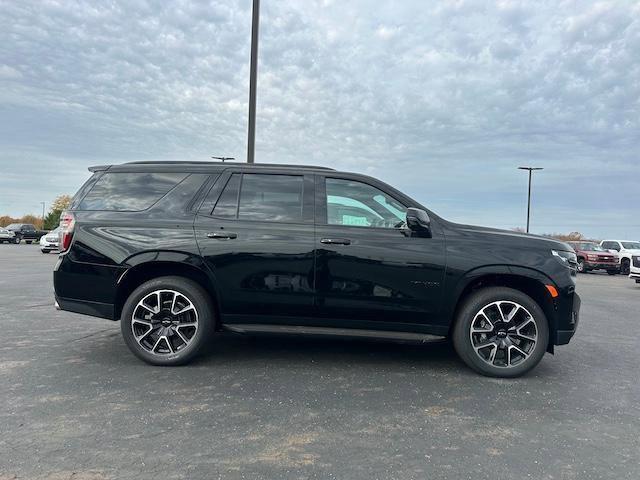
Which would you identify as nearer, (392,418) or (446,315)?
(392,418)

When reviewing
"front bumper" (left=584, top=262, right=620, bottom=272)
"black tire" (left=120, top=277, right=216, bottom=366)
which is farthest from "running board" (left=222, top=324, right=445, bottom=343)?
"front bumper" (left=584, top=262, right=620, bottom=272)

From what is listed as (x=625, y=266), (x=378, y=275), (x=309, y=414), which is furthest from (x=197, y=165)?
(x=625, y=266)

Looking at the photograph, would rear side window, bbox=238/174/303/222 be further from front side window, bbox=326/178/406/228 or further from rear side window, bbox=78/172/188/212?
rear side window, bbox=78/172/188/212

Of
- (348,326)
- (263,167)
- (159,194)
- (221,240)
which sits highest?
(263,167)

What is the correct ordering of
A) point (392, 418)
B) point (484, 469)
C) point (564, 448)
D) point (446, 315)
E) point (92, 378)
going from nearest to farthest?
point (484, 469)
point (564, 448)
point (392, 418)
point (92, 378)
point (446, 315)

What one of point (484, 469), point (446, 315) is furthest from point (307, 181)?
point (484, 469)

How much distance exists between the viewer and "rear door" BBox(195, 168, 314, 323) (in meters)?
4.40

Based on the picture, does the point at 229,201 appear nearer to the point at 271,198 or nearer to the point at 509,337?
the point at 271,198

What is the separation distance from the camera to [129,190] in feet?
Result: 15.5

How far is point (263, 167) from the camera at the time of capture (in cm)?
475

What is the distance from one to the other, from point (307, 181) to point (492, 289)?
205cm

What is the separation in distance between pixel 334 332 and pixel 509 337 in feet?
5.33

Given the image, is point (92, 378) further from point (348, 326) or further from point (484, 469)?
point (484, 469)

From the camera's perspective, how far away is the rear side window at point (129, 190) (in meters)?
4.67
